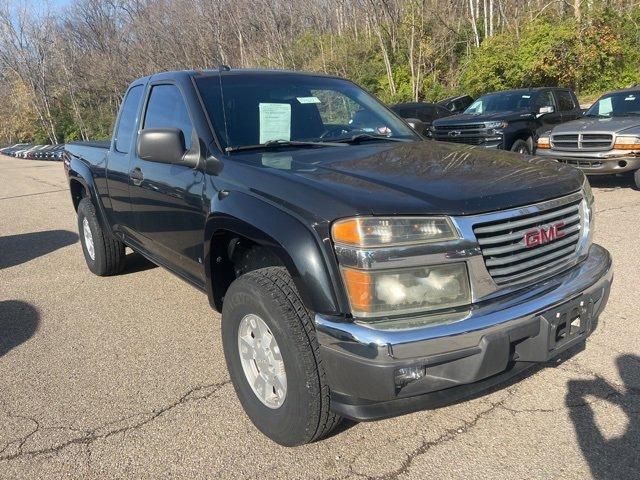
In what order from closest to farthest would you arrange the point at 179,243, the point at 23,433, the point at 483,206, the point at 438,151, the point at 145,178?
the point at 483,206
the point at 23,433
the point at 438,151
the point at 179,243
the point at 145,178

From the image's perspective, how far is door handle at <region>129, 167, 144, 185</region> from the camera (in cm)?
405

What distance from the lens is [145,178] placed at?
396 centimetres

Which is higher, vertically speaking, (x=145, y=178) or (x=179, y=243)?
(x=145, y=178)

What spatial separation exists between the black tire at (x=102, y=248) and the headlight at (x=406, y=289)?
356 cm

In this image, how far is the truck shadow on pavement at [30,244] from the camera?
6.83 meters

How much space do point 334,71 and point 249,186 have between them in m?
33.7

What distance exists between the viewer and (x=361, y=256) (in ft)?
7.32

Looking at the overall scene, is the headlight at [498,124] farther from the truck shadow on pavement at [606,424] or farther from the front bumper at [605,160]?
the truck shadow on pavement at [606,424]

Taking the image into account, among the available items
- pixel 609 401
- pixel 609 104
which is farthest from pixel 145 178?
pixel 609 104

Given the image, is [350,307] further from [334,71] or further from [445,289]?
[334,71]

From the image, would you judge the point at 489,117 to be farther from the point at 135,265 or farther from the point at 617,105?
the point at 135,265

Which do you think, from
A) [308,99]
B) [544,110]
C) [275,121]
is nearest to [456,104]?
[544,110]

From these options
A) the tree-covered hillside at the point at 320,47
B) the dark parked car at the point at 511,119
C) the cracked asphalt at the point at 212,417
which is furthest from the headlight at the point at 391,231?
the tree-covered hillside at the point at 320,47

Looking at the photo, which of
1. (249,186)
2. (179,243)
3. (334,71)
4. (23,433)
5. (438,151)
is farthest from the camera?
(334,71)
